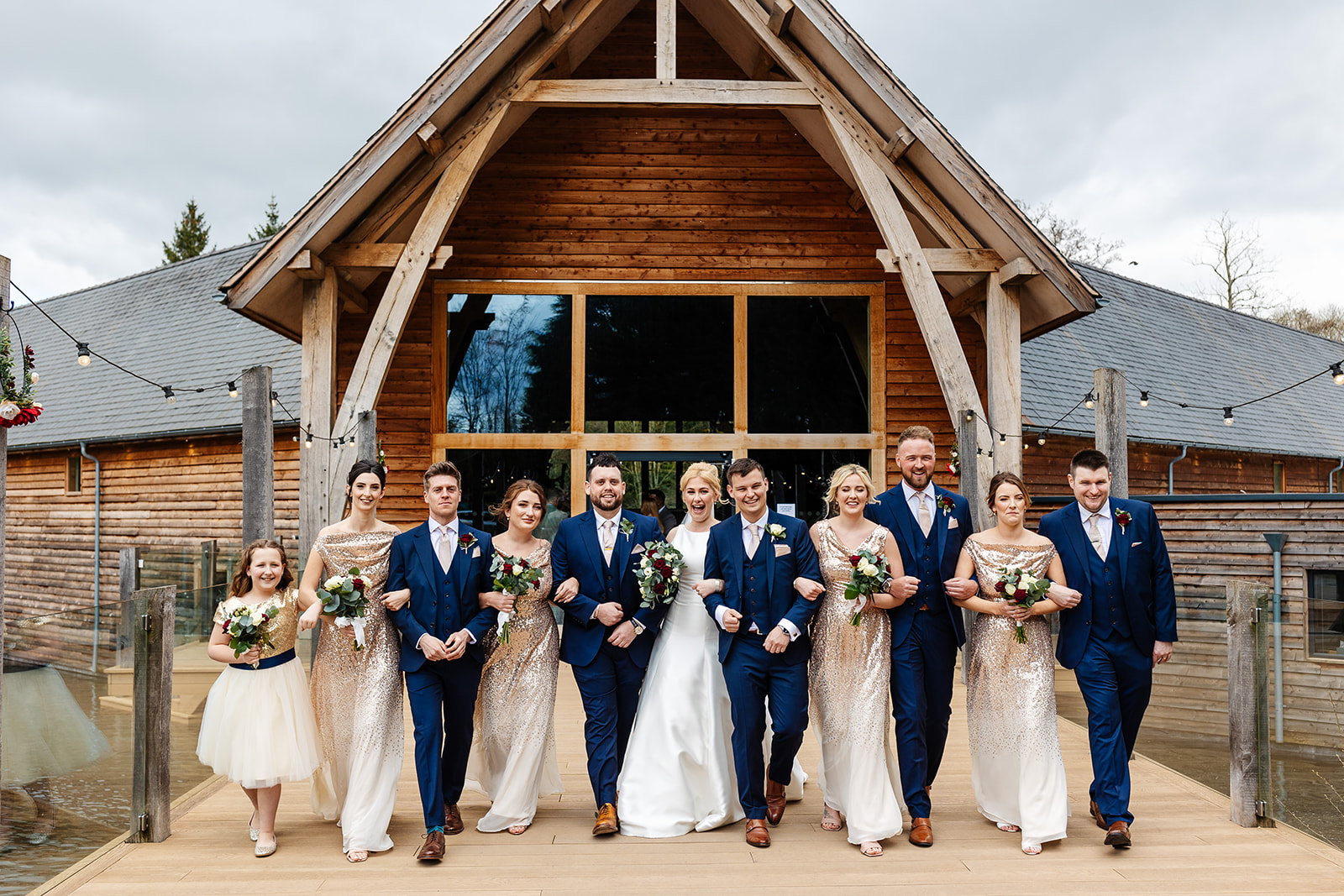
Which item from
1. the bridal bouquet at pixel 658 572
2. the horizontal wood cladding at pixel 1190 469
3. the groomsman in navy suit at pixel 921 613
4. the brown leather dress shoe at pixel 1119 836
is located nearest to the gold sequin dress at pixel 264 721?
the bridal bouquet at pixel 658 572

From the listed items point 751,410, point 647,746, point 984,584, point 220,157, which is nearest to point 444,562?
point 647,746

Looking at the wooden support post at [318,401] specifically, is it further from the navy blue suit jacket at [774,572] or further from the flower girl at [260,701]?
the navy blue suit jacket at [774,572]

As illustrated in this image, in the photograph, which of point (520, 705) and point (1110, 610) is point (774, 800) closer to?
point (520, 705)

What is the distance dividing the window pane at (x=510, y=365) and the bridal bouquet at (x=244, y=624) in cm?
575

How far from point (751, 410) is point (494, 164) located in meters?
3.68

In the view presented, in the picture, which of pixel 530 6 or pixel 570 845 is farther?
pixel 530 6

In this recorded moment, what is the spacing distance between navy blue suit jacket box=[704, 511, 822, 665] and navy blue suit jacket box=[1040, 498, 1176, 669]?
1196 mm

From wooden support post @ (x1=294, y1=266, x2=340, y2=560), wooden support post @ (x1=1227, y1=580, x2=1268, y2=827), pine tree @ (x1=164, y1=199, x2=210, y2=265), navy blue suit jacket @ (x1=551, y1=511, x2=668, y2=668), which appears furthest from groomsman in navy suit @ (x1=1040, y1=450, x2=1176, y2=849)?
pine tree @ (x1=164, y1=199, x2=210, y2=265)

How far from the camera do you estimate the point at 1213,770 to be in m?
5.16

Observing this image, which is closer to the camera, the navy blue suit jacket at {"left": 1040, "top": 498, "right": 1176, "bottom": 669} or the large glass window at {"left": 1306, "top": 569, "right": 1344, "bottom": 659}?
the navy blue suit jacket at {"left": 1040, "top": 498, "right": 1176, "bottom": 669}

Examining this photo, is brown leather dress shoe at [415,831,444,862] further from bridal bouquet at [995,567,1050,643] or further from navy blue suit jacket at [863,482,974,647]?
bridal bouquet at [995,567,1050,643]

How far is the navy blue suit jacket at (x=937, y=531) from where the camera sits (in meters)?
4.56

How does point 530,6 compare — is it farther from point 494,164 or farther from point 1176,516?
point 1176,516

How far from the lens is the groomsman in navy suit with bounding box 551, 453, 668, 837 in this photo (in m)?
4.45
